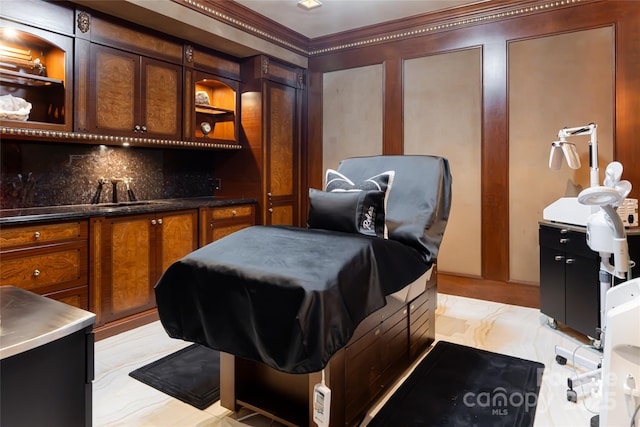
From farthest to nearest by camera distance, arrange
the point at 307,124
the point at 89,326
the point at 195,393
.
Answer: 1. the point at 307,124
2. the point at 195,393
3. the point at 89,326

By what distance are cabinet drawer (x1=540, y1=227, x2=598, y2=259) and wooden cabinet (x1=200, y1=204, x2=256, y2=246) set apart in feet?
8.97

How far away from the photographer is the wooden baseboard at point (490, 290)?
3615mm

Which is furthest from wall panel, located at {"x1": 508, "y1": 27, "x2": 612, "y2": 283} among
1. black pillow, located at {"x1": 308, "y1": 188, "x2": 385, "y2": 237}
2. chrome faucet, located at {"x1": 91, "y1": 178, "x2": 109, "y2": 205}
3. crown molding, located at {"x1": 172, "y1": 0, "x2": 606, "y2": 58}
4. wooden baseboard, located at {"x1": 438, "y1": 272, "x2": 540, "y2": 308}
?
chrome faucet, located at {"x1": 91, "y1": 178, "x2": 109, "y2": 205}

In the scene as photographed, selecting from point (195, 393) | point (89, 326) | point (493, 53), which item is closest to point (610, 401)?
point (89, 326)

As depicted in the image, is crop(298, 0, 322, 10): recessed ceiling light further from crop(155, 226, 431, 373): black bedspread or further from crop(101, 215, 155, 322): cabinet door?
crop(155, 226, 431, 373): black bedspread

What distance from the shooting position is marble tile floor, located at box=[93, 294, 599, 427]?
1.91 m

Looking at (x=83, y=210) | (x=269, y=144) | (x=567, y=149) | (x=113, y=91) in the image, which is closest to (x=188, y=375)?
(x=83, y=210)

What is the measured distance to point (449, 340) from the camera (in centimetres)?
283

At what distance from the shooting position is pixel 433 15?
12.8 feet

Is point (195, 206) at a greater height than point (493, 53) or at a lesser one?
lesser

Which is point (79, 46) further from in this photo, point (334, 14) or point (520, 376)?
point (520, 376)

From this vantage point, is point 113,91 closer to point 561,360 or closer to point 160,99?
point 160,99

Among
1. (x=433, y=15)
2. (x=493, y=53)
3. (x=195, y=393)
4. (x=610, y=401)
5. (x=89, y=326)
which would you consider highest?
(x=433, y=15)

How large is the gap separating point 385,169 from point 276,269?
1.37 m
